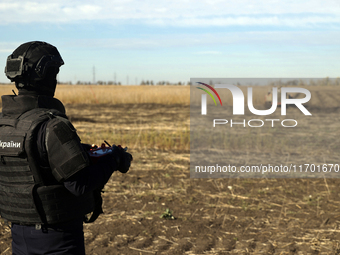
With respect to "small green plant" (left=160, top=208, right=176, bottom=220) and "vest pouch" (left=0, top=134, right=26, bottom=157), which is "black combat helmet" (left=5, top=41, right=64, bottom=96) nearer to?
"vest pouch" (left=0, top=134, right=26, bottom=157)

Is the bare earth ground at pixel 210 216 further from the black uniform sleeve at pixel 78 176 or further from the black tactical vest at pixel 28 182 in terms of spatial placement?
the black uniform sleeve at pixel 78 176

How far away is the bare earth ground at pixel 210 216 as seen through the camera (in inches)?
181

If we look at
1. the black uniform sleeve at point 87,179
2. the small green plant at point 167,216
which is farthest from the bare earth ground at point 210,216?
the black uniform sleeve at point 87,179

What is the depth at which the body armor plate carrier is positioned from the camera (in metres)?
2.28

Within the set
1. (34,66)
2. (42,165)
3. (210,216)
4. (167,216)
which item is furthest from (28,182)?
(210,216)

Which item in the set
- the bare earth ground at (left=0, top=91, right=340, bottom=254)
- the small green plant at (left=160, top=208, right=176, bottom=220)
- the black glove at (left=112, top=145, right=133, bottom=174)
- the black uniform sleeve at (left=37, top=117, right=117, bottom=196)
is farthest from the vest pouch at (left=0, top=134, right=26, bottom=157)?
the small green plant at (left=160, top=208, right=176, bottom=220)

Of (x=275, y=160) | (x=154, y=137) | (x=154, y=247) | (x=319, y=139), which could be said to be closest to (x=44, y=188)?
(x=154, y=247)

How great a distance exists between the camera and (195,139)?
11.3 meters

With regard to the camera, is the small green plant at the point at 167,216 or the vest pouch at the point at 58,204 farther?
the small green plant at the point at 167,216

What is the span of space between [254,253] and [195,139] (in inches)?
274

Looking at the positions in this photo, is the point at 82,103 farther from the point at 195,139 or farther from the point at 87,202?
the point at 87,202

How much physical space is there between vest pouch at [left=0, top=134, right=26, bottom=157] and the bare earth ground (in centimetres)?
245

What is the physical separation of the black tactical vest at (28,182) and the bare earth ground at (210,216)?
7.10 feet

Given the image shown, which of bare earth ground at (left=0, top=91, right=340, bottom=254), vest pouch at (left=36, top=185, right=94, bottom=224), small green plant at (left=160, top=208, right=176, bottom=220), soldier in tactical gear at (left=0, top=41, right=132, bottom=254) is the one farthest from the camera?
small green plant at (left=160, top=208, right=176, bottom=220)
